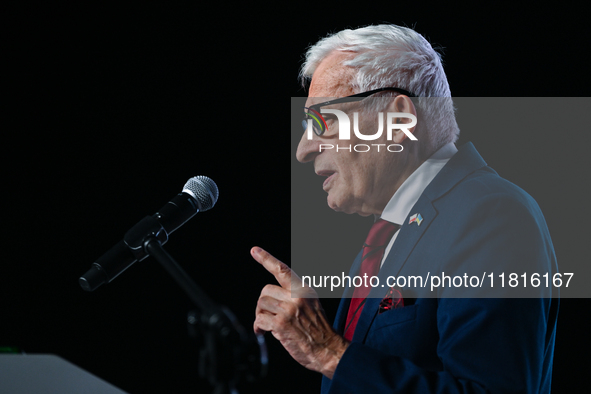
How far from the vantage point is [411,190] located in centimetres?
160

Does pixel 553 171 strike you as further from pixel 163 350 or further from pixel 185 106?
pixel 163 350

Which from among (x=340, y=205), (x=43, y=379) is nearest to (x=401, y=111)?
(x=340, y=205)

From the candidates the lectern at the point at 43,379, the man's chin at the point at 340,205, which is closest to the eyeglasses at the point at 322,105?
the man's chin at the point at 340,205

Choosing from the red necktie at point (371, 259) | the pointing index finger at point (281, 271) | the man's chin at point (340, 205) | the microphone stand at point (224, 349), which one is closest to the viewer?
the microphone stand at point (224, 349)

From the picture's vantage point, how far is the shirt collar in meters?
1.59

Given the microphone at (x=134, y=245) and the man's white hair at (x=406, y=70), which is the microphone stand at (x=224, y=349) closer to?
the microphone at (x=134, y=245)

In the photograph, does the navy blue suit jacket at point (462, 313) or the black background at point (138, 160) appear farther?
the black background at point (138, 160)

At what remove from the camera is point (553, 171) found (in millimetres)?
Result: 2244

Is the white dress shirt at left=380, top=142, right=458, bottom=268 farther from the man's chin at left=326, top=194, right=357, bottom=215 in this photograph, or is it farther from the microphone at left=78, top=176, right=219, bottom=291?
the microphone at left=78, top=176, right=219, bottom=291

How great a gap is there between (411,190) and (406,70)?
39 centimetres

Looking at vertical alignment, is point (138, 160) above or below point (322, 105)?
below

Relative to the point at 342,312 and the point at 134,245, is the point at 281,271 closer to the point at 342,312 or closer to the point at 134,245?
the point at 134,245

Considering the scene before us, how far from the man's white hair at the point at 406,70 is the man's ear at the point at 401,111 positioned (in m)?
0.03

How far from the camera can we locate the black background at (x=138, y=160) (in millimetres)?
2785
